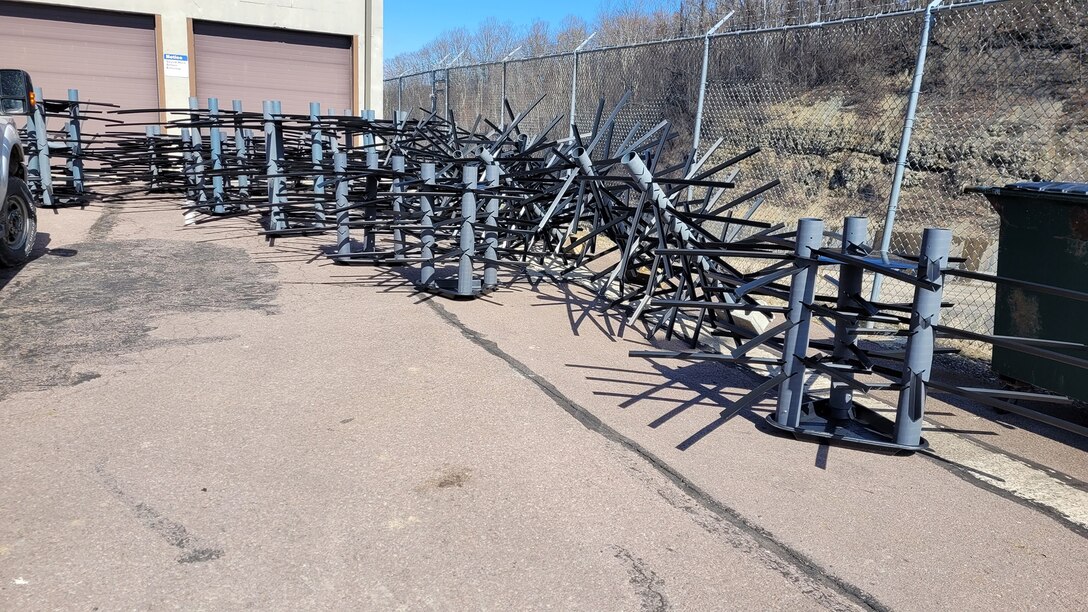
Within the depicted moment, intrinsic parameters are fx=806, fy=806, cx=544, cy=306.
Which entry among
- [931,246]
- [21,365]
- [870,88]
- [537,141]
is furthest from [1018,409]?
[870,88]

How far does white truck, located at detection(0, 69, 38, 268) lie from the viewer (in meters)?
8.35

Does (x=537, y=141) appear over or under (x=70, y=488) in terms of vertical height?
over

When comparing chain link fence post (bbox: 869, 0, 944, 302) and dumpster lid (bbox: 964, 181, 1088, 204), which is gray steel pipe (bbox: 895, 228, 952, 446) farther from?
chain link fence post (bbox: 869, 0, 944, 302)

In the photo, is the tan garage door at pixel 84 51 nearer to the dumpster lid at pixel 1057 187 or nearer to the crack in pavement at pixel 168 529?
the crack in pavement at pixel 168 529

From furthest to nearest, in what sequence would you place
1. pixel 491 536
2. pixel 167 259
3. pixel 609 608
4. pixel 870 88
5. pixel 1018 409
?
pixel 870 88
pixel 167 259
pixel 1018 409
pixel 491 536
pixel 609 608

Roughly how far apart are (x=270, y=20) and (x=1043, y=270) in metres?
19.3

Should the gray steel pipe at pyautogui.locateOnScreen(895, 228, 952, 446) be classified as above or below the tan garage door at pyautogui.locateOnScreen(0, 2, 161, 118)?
below

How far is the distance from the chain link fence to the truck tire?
810cm

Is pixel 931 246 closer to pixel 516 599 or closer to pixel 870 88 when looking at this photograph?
pixel 516 599

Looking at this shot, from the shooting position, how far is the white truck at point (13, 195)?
8.35 metres

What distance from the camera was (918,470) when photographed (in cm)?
450

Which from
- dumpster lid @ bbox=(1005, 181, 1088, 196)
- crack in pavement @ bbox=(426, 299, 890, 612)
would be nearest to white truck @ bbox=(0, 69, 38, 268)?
crack in pavement @ bbox=(426, 299, 890, 612)

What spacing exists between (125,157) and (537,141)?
9.74m

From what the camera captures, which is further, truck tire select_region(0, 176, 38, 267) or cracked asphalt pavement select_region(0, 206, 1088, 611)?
truck tire select_region(0, 176, 38, 267)
